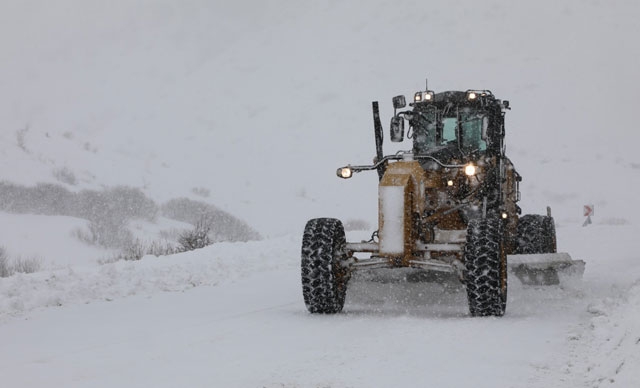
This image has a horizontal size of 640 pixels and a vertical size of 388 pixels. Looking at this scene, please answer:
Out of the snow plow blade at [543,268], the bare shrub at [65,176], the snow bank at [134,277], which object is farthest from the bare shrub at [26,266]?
the bare shrub at [65,176]

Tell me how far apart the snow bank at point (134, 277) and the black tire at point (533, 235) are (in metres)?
4.31

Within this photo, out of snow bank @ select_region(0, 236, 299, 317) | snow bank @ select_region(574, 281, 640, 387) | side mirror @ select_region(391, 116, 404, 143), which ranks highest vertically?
side mirror @ select_region(391, 116, 404, 143)

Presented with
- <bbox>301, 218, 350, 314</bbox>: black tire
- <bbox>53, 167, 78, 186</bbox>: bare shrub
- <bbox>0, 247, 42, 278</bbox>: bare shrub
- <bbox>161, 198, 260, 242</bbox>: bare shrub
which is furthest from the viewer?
<bbox>161, 198, 260, 242</bbox>: bare shrub

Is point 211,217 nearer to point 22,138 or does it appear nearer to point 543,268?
point 22,138

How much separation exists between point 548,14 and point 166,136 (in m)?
34.7

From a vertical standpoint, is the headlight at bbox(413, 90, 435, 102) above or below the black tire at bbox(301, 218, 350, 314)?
above

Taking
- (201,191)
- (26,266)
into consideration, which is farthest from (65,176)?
(26,266)

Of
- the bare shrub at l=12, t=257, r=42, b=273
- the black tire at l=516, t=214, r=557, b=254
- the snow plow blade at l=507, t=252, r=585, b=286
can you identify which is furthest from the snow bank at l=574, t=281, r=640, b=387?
the bare shrub at l=12, t=257, r=42, b=273

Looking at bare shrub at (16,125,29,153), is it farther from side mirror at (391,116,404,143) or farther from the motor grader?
side mirror at (391,116,404,143)

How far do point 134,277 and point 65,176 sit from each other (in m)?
20.7

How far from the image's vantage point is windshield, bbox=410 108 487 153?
10781 mm

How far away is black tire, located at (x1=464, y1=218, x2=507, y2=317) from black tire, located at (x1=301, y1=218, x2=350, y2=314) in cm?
137

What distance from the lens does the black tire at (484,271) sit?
7.86 m

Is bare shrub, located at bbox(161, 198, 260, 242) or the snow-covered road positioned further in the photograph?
bare shrub, located at bbox(161, 198, 260, 242)
